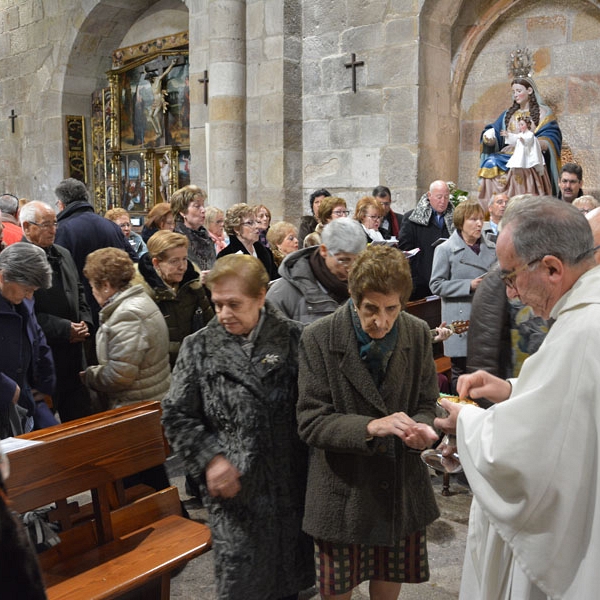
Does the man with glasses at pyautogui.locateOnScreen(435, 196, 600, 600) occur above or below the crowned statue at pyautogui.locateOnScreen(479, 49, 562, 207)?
below

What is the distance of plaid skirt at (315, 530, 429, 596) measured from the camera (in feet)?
7.25

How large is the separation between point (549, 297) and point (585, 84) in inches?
256

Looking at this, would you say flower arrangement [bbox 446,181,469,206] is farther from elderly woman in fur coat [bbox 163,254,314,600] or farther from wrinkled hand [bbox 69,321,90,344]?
elderly woman in fur coat [bbox 163,254,314,600]

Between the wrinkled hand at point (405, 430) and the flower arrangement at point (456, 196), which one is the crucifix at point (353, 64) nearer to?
the flower arrangement at point (456, 196)

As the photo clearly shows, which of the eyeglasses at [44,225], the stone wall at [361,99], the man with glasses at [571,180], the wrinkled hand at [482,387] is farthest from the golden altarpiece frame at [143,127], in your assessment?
the wrinkled hand at [482,387]

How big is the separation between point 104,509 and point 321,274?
1.31 m

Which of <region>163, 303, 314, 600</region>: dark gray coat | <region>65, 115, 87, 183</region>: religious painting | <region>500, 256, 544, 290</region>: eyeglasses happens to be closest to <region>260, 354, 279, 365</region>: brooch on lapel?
<region>163, 303, 314, 600</region>: dark gray coat

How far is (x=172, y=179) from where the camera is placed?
11547 mm

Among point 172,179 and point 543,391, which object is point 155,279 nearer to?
point 543,391

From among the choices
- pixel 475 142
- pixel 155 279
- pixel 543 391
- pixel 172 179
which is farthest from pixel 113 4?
Answer: pixel 543 391

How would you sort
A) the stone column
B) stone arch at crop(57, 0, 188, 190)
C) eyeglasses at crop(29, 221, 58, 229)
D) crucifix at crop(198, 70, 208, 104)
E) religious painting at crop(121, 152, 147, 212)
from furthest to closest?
religious painting at crop(121, 152, 147, 212), stone arch at crop(57, 0, 188, 190), crucifix at crop(198, 70, 208, 104), the stone column, eyeglasses at crop(29, 221, 58, 229)

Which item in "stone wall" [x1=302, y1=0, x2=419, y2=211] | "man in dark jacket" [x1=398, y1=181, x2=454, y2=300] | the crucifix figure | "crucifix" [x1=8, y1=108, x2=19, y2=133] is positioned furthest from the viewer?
"crucifix" [x1=8, y1=108, x2=19, y2=133]

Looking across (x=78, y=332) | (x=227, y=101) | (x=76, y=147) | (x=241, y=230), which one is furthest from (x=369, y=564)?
(x=76, y=147)

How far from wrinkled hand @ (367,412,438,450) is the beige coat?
164cm
